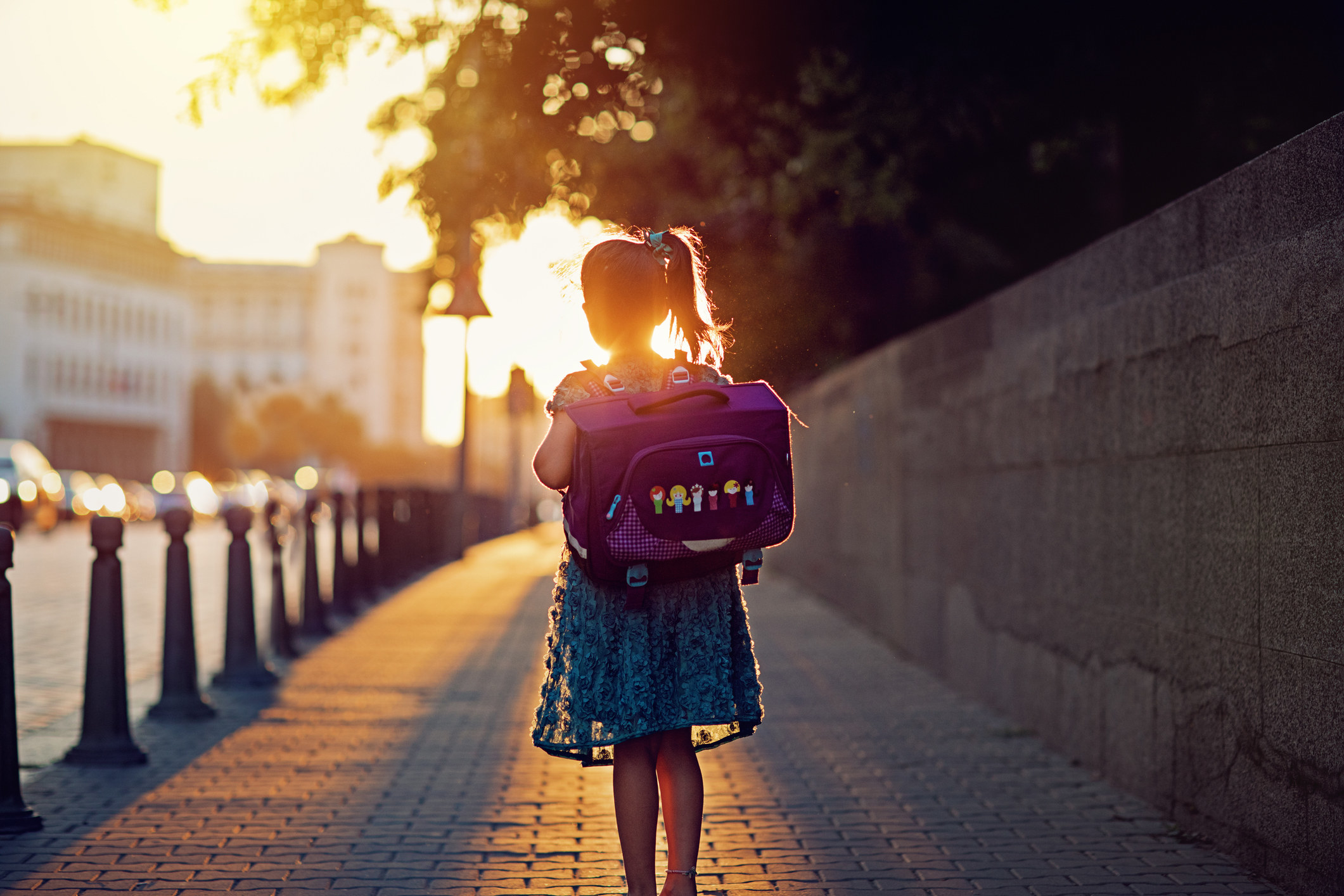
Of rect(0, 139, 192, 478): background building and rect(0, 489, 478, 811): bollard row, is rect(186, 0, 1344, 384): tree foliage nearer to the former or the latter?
rect(0, 489, 478, 811): bollard row

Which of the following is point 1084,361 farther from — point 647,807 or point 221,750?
point 221,750

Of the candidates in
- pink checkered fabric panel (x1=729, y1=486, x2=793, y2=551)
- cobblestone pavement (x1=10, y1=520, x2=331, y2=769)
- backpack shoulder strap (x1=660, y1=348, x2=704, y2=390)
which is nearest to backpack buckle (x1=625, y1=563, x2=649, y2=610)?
pink checkered fabric panel (x1=729, y1=486, x2=793, y2=551)

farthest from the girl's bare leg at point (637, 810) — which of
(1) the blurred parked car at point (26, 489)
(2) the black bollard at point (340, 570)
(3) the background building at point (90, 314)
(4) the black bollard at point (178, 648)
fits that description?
(3) the background building at point (90, 314)

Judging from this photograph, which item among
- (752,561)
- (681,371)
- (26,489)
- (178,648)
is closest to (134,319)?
(26,489)

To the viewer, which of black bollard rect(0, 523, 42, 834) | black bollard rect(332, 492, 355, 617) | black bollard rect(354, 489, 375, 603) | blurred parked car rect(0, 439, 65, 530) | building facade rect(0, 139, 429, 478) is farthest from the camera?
building facade rect(0, 139, 429, 478)

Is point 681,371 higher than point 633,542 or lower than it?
higher

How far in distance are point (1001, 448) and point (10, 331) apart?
296 ft

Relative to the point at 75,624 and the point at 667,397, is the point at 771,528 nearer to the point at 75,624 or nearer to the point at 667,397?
the point at 667,397

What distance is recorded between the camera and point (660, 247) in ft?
13.7

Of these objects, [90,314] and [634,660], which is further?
[90,314]

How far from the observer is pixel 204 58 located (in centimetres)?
959

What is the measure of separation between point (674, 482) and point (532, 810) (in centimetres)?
251

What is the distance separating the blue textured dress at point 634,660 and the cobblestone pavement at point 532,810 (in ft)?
3.02

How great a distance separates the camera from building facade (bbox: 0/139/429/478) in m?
91.0
